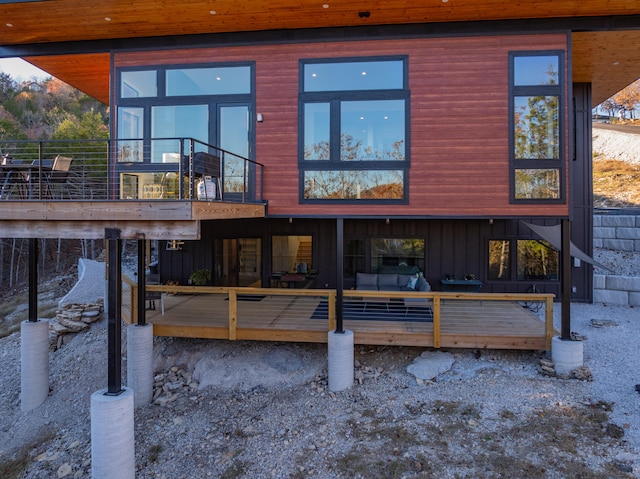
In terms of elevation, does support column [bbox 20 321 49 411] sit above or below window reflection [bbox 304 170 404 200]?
below

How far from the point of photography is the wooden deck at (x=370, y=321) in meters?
6.33

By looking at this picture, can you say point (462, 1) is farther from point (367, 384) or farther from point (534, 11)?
point (367, 384)

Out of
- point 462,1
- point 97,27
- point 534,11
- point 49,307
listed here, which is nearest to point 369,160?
point 462,1

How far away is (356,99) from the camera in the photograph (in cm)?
677

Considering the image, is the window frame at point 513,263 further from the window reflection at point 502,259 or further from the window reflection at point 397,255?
the window reflection at point 397,255

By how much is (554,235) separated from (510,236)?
133 cm

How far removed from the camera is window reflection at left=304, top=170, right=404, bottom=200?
671 centimetres

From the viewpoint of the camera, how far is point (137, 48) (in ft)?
24.0

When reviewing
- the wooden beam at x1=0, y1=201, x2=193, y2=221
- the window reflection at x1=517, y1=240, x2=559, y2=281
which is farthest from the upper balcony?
the window reflection at x1=517, y1=240, x2=559, y2=281

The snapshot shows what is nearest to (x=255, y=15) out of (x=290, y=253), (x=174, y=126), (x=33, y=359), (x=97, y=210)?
(x=174, y=126)

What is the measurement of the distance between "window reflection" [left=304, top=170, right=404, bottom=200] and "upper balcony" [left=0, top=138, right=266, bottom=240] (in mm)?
951

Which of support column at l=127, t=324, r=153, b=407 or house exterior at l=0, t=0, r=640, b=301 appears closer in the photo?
support column at l=127, t=324, r=153, b=407

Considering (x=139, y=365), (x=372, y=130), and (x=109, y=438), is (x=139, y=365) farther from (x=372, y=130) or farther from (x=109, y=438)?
(x=372, y=130)

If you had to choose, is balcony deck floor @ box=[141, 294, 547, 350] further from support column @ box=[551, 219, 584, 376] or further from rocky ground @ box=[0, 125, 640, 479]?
rocky ground @ box=[0, 125, 640, 479]
